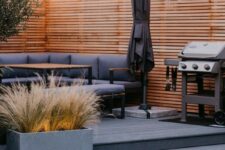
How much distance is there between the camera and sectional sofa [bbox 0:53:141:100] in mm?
10109

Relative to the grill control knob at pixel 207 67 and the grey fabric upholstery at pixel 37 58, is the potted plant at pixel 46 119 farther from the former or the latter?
the grey fabric upholstery at pixel 37 58

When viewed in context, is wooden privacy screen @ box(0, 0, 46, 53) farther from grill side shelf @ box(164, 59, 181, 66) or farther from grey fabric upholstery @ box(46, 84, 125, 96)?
grill side shelf @ box(164, 59, 181, 66)

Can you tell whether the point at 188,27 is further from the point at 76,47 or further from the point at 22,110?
the point at 22,110

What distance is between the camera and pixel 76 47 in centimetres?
1158

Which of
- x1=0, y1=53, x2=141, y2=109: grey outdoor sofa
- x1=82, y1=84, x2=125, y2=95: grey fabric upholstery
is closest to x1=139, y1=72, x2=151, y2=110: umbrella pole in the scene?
x1=0, y1=53, x2=141, y2=109: grey outdoor sofa

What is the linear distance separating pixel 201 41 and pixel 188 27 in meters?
0.47

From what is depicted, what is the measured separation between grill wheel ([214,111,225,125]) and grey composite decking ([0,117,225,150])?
→ 19 centimetres

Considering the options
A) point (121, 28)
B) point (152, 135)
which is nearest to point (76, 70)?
point (121, 28)

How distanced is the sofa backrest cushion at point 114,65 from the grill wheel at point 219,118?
210cm

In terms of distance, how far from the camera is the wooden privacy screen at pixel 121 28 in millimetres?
9539

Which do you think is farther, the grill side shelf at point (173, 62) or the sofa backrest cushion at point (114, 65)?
the sofa backrest cushion at point (114, 65)

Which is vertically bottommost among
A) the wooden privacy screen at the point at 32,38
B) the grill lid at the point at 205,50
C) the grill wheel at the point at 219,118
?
the grill wheel at the point at 219,118

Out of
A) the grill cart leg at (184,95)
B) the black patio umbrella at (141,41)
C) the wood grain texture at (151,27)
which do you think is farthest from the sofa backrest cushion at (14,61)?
the grill cart leg at (184,95)

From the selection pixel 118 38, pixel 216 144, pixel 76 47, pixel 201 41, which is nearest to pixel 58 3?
pixel 76 47
